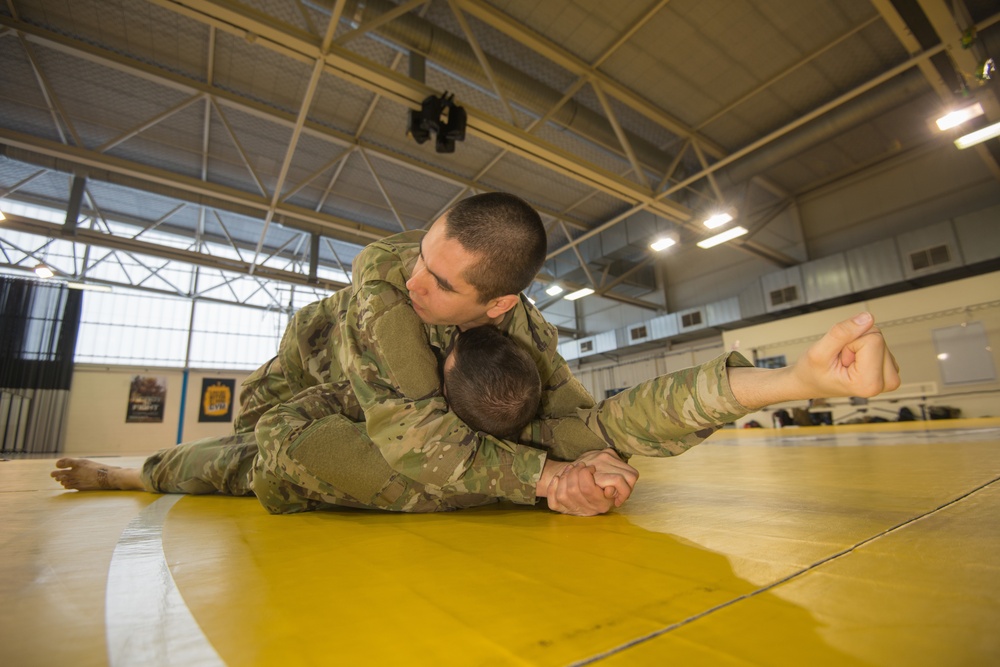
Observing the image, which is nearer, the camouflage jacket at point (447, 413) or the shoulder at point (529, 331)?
the camouflage jacket at point (447, 413)

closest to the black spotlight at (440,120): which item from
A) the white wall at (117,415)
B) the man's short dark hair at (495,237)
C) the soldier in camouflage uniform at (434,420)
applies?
the soldier in camouflage uniform at (434,420)

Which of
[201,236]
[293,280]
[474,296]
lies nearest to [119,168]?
[293,280]

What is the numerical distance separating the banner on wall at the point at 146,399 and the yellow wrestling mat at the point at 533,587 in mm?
13376

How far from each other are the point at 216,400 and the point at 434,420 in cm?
1390

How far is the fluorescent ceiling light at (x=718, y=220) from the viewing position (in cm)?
643

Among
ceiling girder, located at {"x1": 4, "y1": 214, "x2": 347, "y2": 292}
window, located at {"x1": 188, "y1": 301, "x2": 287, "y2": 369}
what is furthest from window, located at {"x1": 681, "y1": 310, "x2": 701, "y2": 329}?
window, located at {"x1": 188, "y1": 301, "x2": 287, "y2": 369}

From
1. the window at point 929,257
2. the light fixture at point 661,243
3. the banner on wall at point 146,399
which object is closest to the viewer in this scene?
the window at point 929,257

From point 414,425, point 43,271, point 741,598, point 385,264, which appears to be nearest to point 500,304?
point 385,264

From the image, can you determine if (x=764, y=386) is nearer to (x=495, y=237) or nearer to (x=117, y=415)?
(x=495, y=237)

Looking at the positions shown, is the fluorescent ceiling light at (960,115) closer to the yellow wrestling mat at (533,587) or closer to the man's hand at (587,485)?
the yellow wrestling mat at (533,587)

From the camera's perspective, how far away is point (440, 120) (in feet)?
13.9

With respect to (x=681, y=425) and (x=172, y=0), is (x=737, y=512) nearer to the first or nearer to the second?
(x=681, y=425)

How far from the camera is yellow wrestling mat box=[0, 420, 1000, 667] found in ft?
1.52

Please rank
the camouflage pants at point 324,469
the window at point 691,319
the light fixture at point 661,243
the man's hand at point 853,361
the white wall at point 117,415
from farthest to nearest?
the white wall at point 117,415 < the window at point 691,319 < the light fixture at point 661,243 < the camouflage pants at point 324,469 < the man's hand at point 853,361
